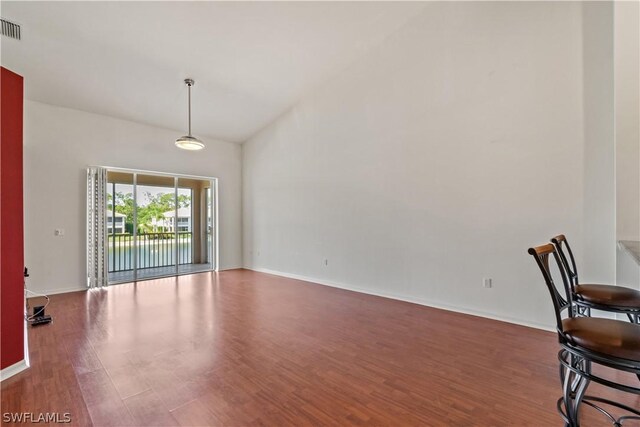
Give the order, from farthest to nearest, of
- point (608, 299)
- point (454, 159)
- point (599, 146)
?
point (454, 159) → point (599, 146) → point (608, 299)

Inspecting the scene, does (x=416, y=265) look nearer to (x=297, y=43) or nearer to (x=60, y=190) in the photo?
(x=297, y=43)

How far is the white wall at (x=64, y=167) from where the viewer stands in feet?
16.1

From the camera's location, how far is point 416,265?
14.7 ft

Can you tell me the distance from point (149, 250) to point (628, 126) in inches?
333

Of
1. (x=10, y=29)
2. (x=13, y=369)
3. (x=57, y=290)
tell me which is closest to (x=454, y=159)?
(x=13, y=369)

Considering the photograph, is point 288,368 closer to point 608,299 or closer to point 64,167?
point 608,299

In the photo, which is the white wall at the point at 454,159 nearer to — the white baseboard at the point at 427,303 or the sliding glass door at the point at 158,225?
the white baseboard at the point at 427,303

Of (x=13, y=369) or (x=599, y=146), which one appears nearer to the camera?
(x=13, y=369)

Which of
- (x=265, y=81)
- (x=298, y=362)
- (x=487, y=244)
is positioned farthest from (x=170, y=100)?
(x=487, y=244)

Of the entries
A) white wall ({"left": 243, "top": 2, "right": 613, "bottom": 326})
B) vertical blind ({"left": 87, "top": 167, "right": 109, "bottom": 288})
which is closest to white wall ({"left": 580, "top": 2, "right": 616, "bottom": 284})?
white wall ({"left": 243, "top": 2, "right": 613, "bottom": 326})

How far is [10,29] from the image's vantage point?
11.1ft

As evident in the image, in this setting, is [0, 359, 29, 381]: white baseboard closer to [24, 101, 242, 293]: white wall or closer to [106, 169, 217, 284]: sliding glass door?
[24, 101, 242, 293]: white wall

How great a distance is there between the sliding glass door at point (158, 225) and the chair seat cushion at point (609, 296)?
698 cm

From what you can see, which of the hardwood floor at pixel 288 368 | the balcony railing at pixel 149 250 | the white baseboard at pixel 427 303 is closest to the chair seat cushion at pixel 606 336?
the hardwood floor at pixel 288 368
